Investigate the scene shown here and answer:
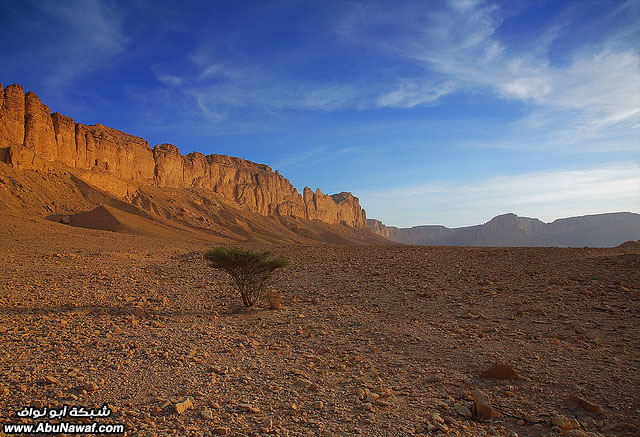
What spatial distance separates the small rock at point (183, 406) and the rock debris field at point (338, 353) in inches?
0.4

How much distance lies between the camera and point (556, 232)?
Answer: 15900 centimetres

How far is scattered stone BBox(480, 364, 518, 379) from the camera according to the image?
5.03 metres

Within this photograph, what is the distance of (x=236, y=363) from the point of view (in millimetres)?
5586

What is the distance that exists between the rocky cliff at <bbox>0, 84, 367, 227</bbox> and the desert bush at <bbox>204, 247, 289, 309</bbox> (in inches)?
1861

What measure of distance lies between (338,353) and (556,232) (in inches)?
7417

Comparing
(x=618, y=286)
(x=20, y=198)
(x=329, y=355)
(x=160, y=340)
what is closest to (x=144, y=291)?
(x=160, y=340)

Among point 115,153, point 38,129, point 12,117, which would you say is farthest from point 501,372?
point 115,153

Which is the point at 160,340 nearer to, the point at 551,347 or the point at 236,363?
the point at 236,363

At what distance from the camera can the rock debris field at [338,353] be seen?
3.97 metres

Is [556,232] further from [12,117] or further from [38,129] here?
[12,117]

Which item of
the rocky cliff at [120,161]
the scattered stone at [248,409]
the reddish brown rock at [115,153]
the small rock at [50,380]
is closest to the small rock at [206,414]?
the scattered stone at [248,409]

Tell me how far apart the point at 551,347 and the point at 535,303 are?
3.20 meters

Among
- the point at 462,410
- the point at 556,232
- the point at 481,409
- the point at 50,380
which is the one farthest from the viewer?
the point at 556,232

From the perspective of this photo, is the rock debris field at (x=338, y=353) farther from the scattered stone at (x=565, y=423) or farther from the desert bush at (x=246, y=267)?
the desert bush at (x=246, y=267)
